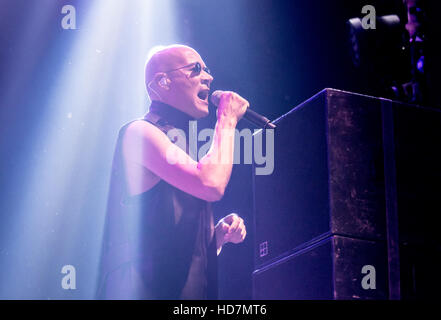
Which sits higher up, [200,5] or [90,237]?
[200,5]

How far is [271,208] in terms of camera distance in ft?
7.67

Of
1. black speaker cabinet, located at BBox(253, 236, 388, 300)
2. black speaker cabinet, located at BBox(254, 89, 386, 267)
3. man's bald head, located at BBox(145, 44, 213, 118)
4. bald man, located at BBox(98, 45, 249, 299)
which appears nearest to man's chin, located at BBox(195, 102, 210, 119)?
man's bald head, located at BBox(145, 44, 213, 118)

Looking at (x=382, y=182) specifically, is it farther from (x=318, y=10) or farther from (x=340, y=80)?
(x=318, y=10)

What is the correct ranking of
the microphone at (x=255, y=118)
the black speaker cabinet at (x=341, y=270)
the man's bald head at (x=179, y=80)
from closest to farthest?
the black speaker cabinet at (x=341, y=270) → the microphone at (x=255, y=118) → the man's bald head at (x=179, y=80)

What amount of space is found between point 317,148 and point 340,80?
1.25 m

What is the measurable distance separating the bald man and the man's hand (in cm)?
3

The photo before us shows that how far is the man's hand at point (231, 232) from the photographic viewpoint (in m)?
2.33

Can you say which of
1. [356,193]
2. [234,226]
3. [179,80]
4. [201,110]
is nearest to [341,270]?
[356,193]

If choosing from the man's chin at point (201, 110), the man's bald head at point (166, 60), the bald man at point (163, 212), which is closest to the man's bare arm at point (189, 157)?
the bald man at point (163, 212)

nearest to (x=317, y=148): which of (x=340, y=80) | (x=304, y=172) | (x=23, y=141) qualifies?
(x=304, y=172)

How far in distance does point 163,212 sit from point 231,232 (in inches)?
12.7

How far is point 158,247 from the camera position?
2.07 meters

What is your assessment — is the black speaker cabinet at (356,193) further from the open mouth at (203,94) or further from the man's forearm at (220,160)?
the open mouth at (203,94)

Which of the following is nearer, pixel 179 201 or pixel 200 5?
pixel 179 201
